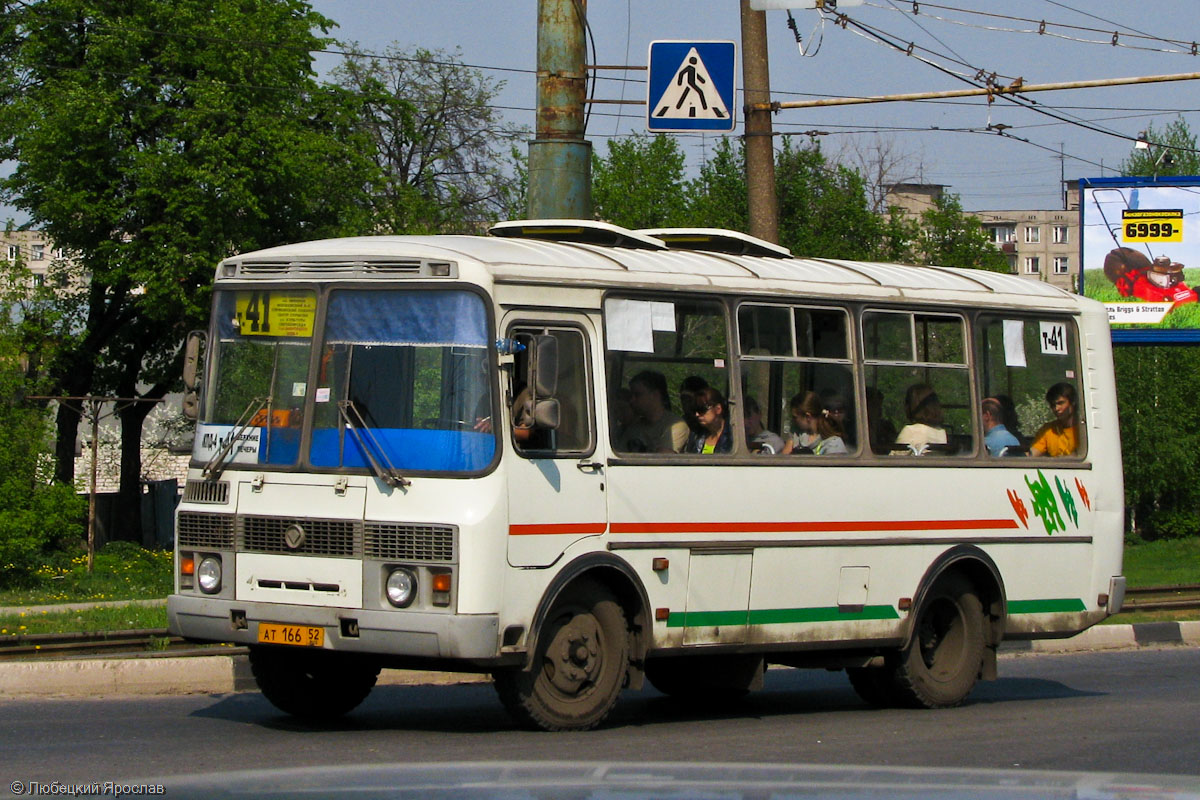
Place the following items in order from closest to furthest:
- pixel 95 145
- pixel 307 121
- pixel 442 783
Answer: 1. pixel 442 783
2. pixel 95 145
3. pixel 307 121

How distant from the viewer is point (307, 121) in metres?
39.2

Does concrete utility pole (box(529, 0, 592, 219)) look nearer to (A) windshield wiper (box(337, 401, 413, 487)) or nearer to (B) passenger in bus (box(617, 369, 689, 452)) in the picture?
(B) passenger in bus (box(617, 369, 689, 452))

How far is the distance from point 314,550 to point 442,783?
3.63 meters

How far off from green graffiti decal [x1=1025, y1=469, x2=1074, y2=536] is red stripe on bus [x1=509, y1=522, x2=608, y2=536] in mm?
3907

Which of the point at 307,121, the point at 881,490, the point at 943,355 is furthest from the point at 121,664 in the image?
the point at 307,121

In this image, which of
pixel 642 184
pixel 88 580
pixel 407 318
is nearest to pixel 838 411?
pixel 407 318

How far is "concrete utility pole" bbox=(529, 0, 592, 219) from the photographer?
41.4 feet

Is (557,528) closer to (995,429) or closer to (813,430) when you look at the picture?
(813,430)

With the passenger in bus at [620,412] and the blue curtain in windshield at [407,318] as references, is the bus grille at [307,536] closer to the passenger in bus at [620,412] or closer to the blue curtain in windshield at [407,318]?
the blue curtain in windshield at [407,318]

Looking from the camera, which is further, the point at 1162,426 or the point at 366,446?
the point at 1162,426

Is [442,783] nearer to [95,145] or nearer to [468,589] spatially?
[468,589]

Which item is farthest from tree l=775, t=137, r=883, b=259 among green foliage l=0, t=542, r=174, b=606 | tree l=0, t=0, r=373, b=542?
green foliage l=0, t=542, r=174, b=606

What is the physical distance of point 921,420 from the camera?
438 inches

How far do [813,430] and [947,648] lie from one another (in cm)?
207
